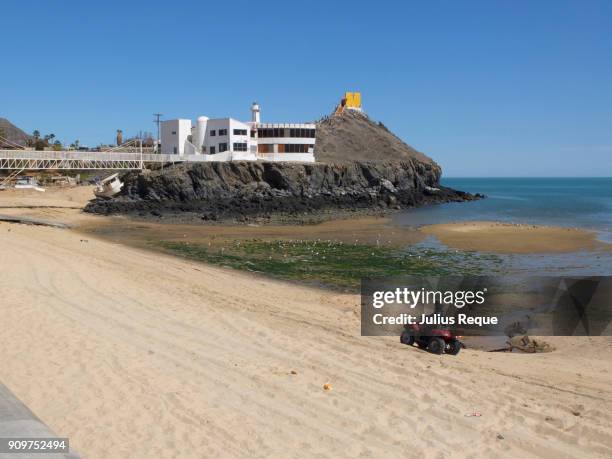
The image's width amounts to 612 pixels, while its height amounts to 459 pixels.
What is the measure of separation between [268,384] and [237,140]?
5230 centimetres

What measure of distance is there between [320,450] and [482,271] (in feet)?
62.7

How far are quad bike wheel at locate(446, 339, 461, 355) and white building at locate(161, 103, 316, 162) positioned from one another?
4747 cm

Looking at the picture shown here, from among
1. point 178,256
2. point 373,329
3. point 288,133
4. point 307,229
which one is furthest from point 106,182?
point 373,329

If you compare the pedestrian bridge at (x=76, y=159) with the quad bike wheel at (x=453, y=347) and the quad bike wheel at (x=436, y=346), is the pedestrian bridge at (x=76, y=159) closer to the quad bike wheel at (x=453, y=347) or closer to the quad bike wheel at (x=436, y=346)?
the quad bike wheel at (x=436, y=346)

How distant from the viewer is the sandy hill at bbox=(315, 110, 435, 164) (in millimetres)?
71725

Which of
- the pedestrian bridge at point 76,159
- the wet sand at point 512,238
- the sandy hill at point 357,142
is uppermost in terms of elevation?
the sandy hill at point 357,142

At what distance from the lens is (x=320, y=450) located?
6.69m

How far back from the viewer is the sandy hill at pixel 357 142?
235ft

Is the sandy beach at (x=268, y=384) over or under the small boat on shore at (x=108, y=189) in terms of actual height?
under

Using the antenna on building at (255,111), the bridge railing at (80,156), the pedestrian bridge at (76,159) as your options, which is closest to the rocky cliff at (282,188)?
the pedestrian bridge at (76,159)

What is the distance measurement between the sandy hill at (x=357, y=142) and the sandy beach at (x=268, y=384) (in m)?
54.1

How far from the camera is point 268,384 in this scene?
876cm

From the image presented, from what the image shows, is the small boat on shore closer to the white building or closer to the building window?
Answer: the white building

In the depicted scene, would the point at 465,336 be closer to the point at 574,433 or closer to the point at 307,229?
the point at 574,433
